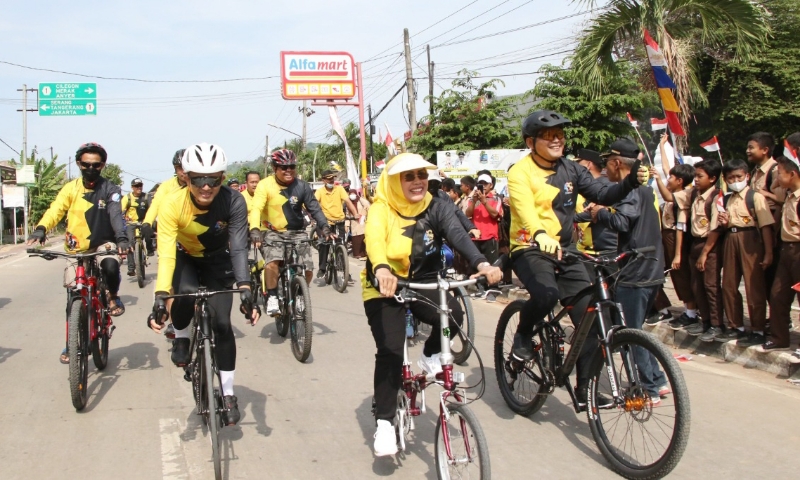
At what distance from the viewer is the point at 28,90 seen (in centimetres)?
3938

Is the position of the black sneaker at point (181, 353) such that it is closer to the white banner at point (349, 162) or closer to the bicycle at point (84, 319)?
the bicycle at point (84, 319)

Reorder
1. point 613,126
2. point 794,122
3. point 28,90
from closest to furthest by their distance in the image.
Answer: point 613,126, point 794,122, point 28,90

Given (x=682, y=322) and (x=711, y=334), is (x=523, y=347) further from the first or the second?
(x=682, y=322)

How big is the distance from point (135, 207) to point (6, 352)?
742 cm

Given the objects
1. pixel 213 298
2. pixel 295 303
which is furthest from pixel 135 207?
pixel 213 298

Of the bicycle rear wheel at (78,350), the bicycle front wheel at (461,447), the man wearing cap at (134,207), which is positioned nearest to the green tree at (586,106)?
the man wearing cap at (134,207)

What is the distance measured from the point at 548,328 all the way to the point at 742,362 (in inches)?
110

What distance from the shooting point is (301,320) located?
724 centimetres

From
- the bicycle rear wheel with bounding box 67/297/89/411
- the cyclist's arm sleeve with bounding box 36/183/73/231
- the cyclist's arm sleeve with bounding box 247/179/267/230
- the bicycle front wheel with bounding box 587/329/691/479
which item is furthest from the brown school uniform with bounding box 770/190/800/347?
the cyclist's arm sleeve with bounding box 36/183/73/231

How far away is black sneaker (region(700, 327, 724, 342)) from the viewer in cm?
717

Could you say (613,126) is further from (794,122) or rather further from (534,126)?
(534,126)

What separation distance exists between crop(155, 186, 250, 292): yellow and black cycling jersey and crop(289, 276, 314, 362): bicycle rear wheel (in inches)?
77.3

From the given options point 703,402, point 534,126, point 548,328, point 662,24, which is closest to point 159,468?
point 548,328

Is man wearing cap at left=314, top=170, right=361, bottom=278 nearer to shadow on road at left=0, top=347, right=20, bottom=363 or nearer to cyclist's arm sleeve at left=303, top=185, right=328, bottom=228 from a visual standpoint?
cyclist's arm sleeve at left=303, top=185, right=328, bottom=228
